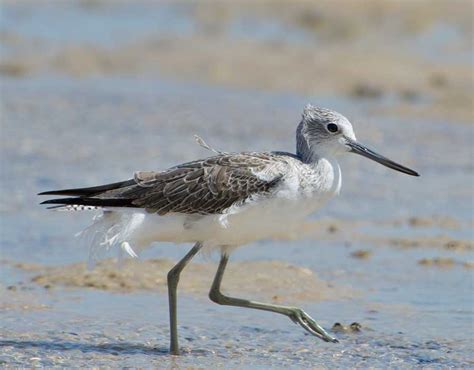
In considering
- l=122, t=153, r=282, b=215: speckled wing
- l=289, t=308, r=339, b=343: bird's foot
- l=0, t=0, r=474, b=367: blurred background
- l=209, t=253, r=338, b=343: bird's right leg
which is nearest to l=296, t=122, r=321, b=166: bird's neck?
l=122, t=153, r=282, b=215: speckled wing

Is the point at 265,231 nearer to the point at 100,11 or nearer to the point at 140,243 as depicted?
the point at 140,243

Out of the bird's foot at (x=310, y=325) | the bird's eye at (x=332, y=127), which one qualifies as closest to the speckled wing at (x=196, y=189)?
the bird's eye at (x=332, y=127)

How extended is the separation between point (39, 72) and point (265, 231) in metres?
11.9

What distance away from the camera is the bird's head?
304 inches

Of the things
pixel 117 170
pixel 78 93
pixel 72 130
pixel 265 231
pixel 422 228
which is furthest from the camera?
pixel 78 93

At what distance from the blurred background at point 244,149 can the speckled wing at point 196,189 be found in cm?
94

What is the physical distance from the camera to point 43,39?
69.6 feet

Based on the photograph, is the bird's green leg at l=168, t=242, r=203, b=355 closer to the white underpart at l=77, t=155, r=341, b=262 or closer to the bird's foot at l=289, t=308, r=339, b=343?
the white underpart at l=77, t=155, r=341, b=262

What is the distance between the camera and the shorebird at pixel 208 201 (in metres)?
7.33

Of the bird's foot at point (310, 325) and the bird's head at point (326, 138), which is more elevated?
→ the bird's head at point (326, 138)

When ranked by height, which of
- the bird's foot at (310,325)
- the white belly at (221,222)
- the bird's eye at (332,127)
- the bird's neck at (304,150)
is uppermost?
the bird's eye at (332,127)

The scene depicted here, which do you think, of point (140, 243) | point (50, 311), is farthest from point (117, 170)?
point (140, 243)

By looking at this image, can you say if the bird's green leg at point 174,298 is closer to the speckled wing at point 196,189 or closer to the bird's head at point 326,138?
the speckled wing at point 196,189

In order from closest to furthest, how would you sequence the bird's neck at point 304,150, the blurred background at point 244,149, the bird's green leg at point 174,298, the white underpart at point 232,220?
the white underpart at point 232,220 < the bird's green leg at point 174,298 < the bird's neck at point 304,150 < the blurred background at point 244,149
